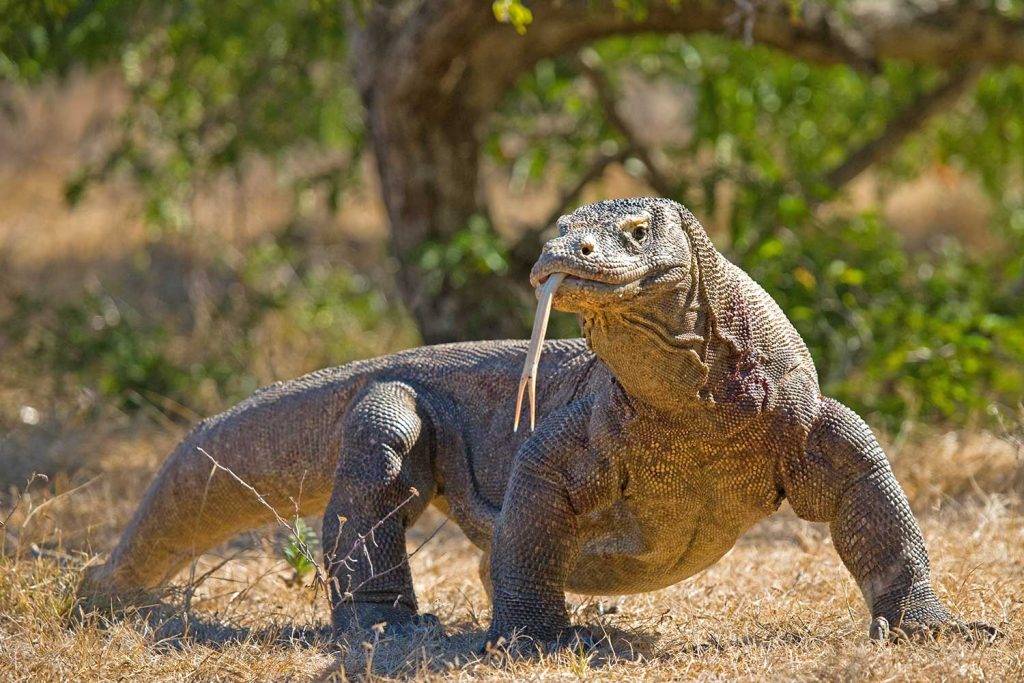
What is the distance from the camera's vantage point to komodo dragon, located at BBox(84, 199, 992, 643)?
3266mm

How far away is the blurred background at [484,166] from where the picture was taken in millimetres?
7074

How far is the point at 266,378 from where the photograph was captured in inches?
323

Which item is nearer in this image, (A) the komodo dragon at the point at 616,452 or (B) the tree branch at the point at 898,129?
(A) the komodo dragon at the point at 616,452

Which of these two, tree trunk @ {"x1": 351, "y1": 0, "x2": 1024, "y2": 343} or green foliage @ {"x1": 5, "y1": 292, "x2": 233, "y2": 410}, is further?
green foliage @ {"x1": 5, "y1": 292, "x2": 233, "y2": 410}

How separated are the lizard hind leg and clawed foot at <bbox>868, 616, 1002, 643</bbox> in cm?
125

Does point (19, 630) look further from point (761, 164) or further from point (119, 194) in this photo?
point (119, 194)

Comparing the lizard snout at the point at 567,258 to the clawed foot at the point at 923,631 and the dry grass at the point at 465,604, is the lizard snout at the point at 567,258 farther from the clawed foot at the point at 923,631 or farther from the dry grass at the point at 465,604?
the clawed foot at the point at 923,631

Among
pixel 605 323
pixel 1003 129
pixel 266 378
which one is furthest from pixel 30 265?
pixel 605 323

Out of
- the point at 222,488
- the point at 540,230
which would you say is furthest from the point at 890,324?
the point at 222,488

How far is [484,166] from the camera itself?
8.51m

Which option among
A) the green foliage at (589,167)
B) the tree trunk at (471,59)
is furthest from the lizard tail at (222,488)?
the tree trunk at (471,59)

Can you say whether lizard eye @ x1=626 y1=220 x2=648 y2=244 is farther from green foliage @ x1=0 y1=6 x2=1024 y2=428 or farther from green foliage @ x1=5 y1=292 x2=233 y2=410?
green foliage @ x1=5 y1=292 x2=233 y2=410

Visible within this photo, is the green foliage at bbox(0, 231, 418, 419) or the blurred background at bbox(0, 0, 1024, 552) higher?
the blurred background at bbox(0, 0, 1024, 552)

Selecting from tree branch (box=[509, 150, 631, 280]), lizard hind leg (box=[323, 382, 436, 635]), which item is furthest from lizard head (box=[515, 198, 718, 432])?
tree branch (box=[509, 150, 631, 280])
